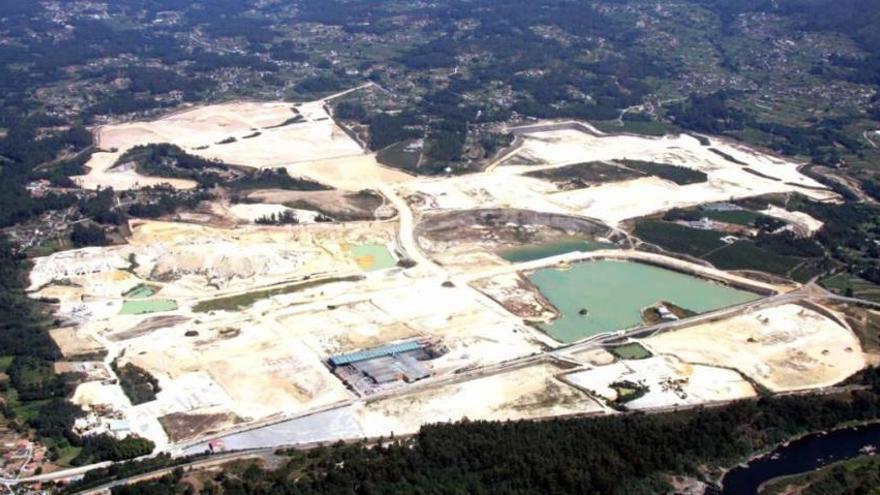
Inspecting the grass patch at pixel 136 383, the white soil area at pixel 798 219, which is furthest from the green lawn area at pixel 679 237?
the grass patch at pixel 136 383

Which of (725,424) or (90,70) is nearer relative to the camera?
(725,424)

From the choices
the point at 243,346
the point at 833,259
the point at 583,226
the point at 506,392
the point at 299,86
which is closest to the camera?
the point at 506,392

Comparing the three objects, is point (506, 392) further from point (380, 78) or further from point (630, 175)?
point (380, 78)

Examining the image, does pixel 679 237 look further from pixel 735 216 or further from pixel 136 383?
pixel 136 383

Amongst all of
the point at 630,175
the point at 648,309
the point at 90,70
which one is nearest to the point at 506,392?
the point at 648,309

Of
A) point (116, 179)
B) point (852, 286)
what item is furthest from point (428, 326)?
point (116, 179)

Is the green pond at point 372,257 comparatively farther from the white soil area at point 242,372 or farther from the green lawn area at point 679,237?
the green lawn area at point 679,237

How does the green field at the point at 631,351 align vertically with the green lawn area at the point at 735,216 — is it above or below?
above

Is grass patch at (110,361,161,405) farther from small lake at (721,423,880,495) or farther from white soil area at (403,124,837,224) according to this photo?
white soil area at (403,124,837,224)
